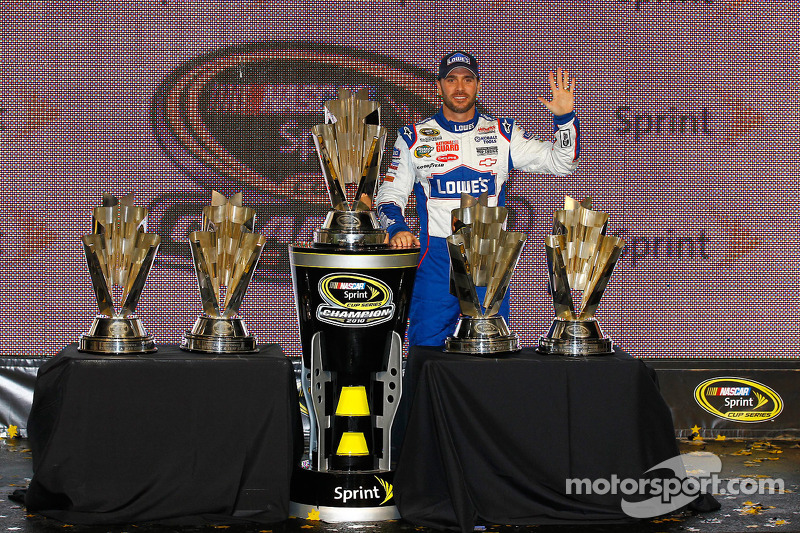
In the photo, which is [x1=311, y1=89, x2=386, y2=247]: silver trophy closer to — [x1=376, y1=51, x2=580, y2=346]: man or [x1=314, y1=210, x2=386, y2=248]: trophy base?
[x1=314, y1=210, x2=386, y2=248]: trophy base

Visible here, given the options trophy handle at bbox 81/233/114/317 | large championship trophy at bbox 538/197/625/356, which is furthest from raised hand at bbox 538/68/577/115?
trophy handle at bbox 81/233/114/317

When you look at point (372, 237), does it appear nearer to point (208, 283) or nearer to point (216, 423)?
point (208, 283)

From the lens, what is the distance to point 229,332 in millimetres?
3297

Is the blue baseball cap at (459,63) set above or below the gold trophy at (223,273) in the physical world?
above

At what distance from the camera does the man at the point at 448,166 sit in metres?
3.84

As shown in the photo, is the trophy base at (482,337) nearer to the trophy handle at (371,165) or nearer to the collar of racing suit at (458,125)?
the trophy handle at (371,165)

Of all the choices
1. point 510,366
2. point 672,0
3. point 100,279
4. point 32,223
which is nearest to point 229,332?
point 100,279

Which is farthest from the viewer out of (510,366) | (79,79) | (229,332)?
(79,79)

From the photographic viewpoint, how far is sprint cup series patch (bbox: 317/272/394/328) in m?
3.21

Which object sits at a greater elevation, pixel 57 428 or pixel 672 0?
pixel 672 0

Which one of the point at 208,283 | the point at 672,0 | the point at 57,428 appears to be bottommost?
the point at 57,428

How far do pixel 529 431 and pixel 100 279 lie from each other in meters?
1.61

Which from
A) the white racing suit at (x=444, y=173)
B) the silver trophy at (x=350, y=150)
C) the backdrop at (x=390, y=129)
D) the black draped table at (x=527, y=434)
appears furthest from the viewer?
the backdrop at (x=390, y=129)

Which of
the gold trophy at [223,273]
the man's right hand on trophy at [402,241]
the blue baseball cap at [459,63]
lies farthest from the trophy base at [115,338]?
the blue baseball cap at [459,63]
